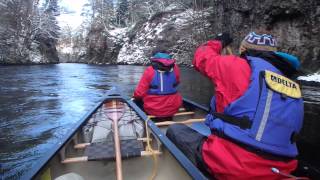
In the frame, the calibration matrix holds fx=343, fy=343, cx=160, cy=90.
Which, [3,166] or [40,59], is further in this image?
[40,59]

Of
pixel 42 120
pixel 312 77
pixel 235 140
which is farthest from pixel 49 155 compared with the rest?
pixel 312 77

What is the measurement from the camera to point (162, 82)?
5.70 metres

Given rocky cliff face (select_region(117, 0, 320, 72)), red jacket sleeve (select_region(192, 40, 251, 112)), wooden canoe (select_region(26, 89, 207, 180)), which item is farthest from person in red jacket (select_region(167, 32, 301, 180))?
rocky cliff face (select_region(117, 0, 320, 72))

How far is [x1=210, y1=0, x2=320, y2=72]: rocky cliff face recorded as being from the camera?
22.5m

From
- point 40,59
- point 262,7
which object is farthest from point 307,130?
point 40,59

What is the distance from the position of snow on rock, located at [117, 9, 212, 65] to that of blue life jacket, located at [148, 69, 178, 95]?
3397 centimetres

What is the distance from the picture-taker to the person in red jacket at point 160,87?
18.4 ft

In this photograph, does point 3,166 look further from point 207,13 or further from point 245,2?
point 207,13

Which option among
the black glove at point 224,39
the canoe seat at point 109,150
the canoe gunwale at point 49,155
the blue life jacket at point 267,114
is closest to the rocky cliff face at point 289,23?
the canoe gunwale at point 49,155

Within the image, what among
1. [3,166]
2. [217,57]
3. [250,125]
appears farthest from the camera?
[3,166]

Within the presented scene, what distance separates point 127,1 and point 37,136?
207ft

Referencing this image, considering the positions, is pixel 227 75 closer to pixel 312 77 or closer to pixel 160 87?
pixel 160 87

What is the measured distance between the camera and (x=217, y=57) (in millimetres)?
2881

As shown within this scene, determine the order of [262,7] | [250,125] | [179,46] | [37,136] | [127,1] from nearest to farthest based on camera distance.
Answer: [250,125], [37,136], [262,7], [179,46], [127,1]
